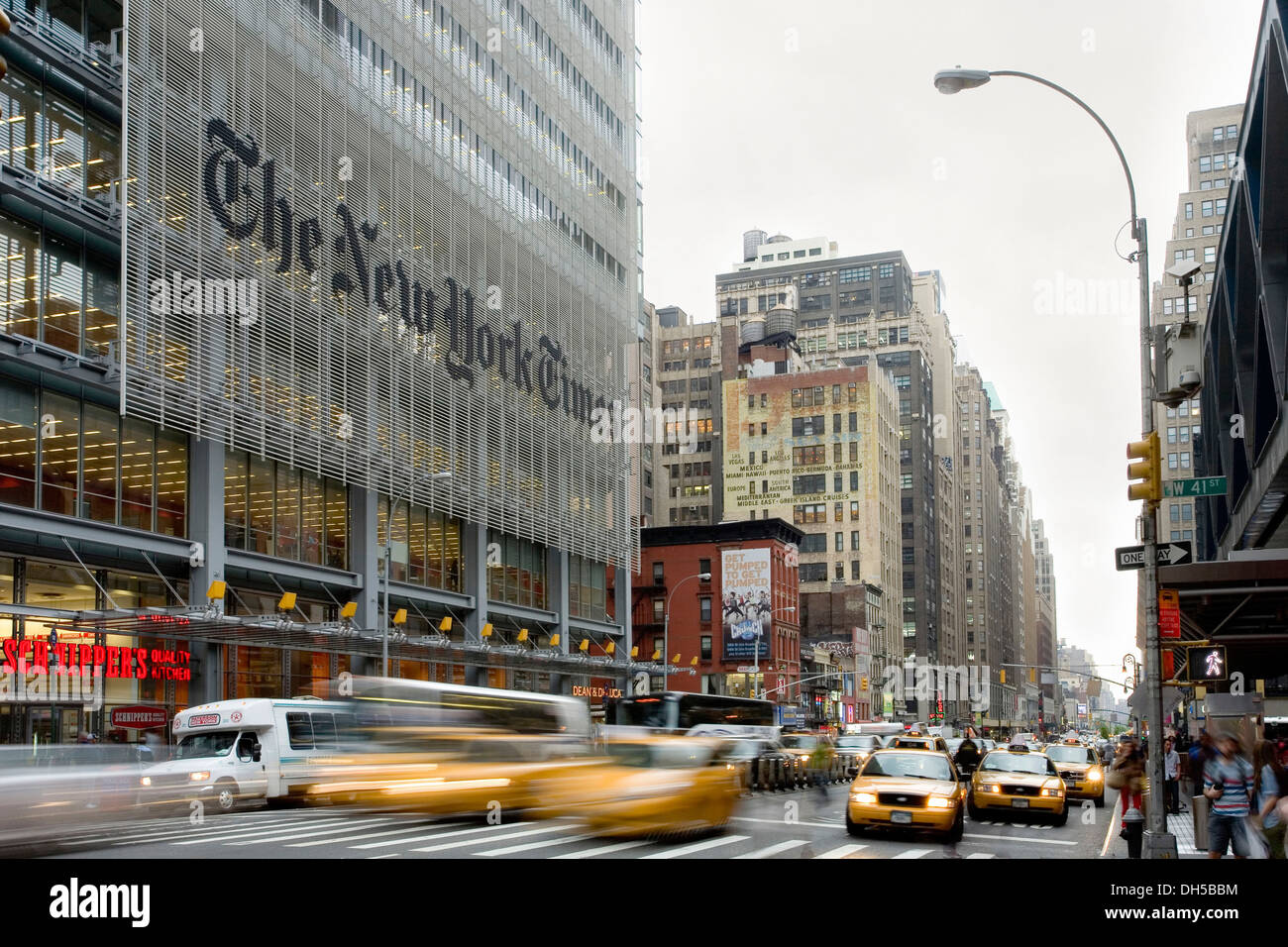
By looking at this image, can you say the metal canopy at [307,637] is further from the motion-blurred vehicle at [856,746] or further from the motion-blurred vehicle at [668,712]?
the motion-blurred vehicle at [856,746]

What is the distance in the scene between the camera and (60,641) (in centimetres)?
3484

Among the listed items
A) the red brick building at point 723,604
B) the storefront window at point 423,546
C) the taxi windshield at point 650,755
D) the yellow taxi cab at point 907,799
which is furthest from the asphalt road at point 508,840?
the red brick building at point 723,604

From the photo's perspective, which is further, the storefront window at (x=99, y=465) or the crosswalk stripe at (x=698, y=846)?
the storefront window at (x=99, y=465)

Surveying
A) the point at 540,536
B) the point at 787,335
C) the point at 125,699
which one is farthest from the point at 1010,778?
the point at 787,335

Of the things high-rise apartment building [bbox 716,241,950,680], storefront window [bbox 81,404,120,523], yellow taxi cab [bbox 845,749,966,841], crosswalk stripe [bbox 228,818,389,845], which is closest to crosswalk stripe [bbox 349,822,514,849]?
crosswalk stripe [bbox 228,818,389,845]

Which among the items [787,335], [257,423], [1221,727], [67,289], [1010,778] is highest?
[787,335]

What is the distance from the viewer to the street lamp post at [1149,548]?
54.5ft

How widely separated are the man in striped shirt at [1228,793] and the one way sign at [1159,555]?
4.43 meters

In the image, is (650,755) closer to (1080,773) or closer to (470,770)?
(470,770)

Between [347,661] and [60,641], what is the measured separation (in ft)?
49.3

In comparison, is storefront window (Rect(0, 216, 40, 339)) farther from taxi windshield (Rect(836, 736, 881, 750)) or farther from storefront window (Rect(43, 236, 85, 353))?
taxi windshield (Rect(836, 736, 881, 750))

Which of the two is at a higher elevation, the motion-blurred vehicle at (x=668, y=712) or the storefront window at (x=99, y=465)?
the storefront window at (x=99, y=465)

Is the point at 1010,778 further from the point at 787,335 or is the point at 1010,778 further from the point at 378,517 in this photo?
the point at 787,335

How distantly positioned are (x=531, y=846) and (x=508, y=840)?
1.13 m
